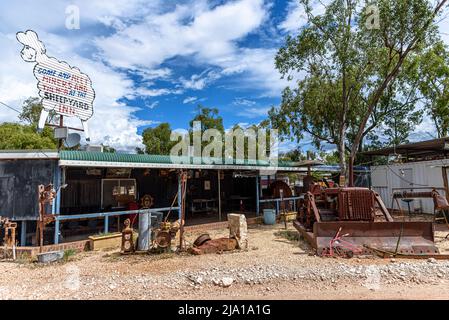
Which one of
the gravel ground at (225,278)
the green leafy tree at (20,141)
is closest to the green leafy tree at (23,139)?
the green leafy tree at (20,141)

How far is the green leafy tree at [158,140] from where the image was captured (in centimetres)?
3052

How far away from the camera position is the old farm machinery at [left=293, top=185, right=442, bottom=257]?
23.3 feet

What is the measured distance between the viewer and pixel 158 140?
3070 centimetres

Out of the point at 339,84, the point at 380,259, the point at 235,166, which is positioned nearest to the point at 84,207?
the point at 235,166

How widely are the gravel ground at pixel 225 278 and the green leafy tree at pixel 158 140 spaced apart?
2370cm

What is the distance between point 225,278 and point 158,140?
86.8 feet

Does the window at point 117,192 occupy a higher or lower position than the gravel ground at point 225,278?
higher

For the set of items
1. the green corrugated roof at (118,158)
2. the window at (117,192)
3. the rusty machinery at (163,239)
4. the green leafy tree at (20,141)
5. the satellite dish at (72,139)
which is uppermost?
the green leafy tree at (20,141)

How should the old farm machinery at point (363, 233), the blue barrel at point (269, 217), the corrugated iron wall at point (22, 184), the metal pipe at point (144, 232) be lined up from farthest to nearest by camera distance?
the blue barrel at point (269, 217) < the corrugated iron wall at point (22, 184) < the metal pipe at point (144, 232) < the old farm machinery at point (363, 233)

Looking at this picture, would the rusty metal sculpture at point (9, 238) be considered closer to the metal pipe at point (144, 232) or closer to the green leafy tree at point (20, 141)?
the metal pipe at point (144, 232)

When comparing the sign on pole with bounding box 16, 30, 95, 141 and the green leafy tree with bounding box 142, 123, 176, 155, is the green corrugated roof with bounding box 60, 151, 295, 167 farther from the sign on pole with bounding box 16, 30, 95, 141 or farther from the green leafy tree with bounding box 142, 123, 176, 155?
the green leafy tree with bounding box 142, 123, 176, 155

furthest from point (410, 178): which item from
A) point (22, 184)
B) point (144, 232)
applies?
point (22, 184)

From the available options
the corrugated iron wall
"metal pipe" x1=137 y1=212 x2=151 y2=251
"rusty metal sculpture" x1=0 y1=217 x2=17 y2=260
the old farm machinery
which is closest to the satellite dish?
the corrugated iron wall

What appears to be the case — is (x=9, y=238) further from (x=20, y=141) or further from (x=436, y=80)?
(x=436, y=80)
